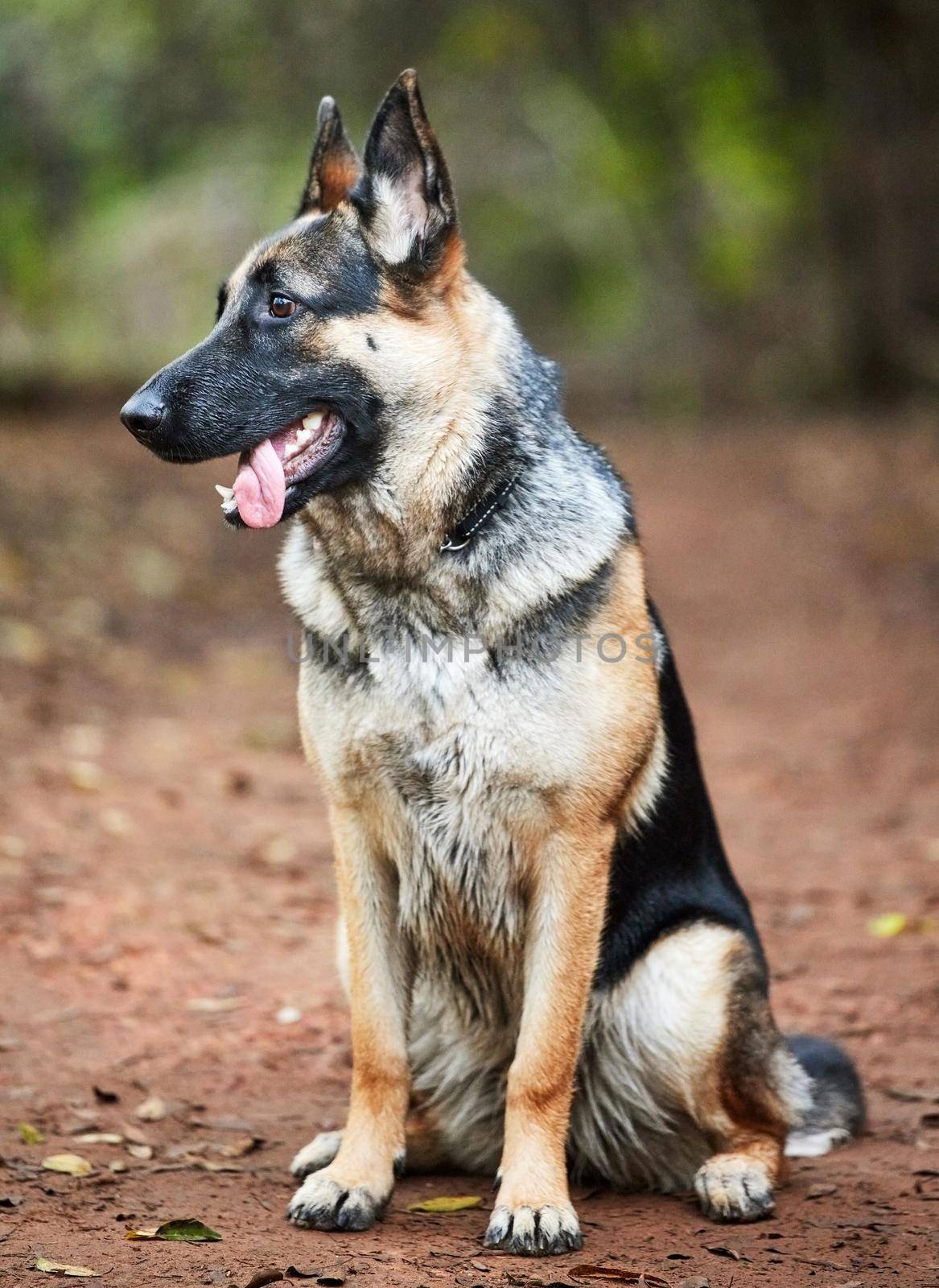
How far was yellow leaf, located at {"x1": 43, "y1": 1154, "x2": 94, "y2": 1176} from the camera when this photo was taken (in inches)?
147

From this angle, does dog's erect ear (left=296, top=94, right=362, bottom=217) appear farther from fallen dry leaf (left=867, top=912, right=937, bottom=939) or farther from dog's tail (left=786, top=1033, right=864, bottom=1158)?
fallen dry leaf (left=867, top=912, right=937, bottom=939)

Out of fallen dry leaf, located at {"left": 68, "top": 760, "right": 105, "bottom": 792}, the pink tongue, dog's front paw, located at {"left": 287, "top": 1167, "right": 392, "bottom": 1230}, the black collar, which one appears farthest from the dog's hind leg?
fallen dry leaf, located at {"left": 68, "top": 760, "right": 105, "bottom": 792}

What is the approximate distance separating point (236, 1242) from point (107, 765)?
403 cm

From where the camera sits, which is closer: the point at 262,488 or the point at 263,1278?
the point at 263,1278

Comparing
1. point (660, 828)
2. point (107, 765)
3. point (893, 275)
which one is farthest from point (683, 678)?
point (893, 275)

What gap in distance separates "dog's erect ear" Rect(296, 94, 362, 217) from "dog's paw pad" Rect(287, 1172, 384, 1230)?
2626 mm

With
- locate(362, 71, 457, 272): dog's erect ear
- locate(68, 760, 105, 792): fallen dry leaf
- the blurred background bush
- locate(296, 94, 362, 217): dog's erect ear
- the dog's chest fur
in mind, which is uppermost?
the blurred background bush

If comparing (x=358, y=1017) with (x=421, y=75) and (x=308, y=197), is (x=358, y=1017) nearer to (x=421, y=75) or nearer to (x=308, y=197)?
(x=308, y=197)

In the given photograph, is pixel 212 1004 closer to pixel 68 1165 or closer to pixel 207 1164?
pixel 207 1164

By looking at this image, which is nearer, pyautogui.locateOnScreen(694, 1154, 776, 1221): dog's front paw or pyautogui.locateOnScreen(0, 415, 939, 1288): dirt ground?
pyautogui.locateOnScreen(0, 415, 939, 1288): dirt ground

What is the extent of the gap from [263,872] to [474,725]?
10.2 ft

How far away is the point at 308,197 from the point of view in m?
4.02

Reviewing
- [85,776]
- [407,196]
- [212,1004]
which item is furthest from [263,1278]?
[85,776]

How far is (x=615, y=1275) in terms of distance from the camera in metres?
3.23
